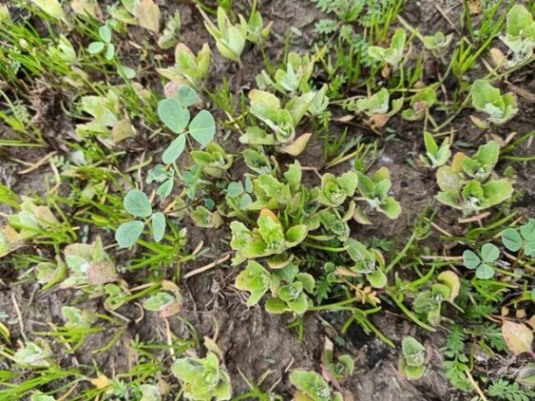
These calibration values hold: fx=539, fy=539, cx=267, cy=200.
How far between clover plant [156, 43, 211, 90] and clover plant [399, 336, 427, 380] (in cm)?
117

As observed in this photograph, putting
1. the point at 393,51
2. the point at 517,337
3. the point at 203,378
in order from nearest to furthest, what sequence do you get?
the point at 517,337, the point at 203,378, the point at 393,51

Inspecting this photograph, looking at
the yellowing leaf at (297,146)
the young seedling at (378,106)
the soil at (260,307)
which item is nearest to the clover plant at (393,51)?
the young seedling at (378,106)

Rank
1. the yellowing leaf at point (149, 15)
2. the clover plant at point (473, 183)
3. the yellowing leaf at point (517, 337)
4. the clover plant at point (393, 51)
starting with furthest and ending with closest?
the yellowing leaf at point (149, 15)
the clover plant at point (393, 51)
the clover plant at point (473, 183)
the yellowing leaf at point (517, 337)

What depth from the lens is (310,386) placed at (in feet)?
5.77

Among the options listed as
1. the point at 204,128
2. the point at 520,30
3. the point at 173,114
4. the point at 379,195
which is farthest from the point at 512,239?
the point at 173,114

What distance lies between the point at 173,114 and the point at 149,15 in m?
0.53

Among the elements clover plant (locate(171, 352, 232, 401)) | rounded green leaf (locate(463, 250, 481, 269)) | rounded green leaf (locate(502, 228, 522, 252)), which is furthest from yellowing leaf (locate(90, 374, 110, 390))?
rounded green leaf (locate(502, 228, 522, 252))

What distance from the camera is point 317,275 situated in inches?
75.0

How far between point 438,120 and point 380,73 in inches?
11.3

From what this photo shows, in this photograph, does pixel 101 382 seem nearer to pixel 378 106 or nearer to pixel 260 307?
pixel 260 307

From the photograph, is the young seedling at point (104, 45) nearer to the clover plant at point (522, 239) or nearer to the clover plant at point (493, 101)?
the clover plant at point (493, 101)

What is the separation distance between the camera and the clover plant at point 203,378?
1.74m

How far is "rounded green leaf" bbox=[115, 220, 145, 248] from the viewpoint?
1760 mm

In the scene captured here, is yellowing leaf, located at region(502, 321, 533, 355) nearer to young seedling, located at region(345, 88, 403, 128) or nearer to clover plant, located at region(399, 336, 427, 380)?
clover plant, located at region(399, 336, 427, 380)
